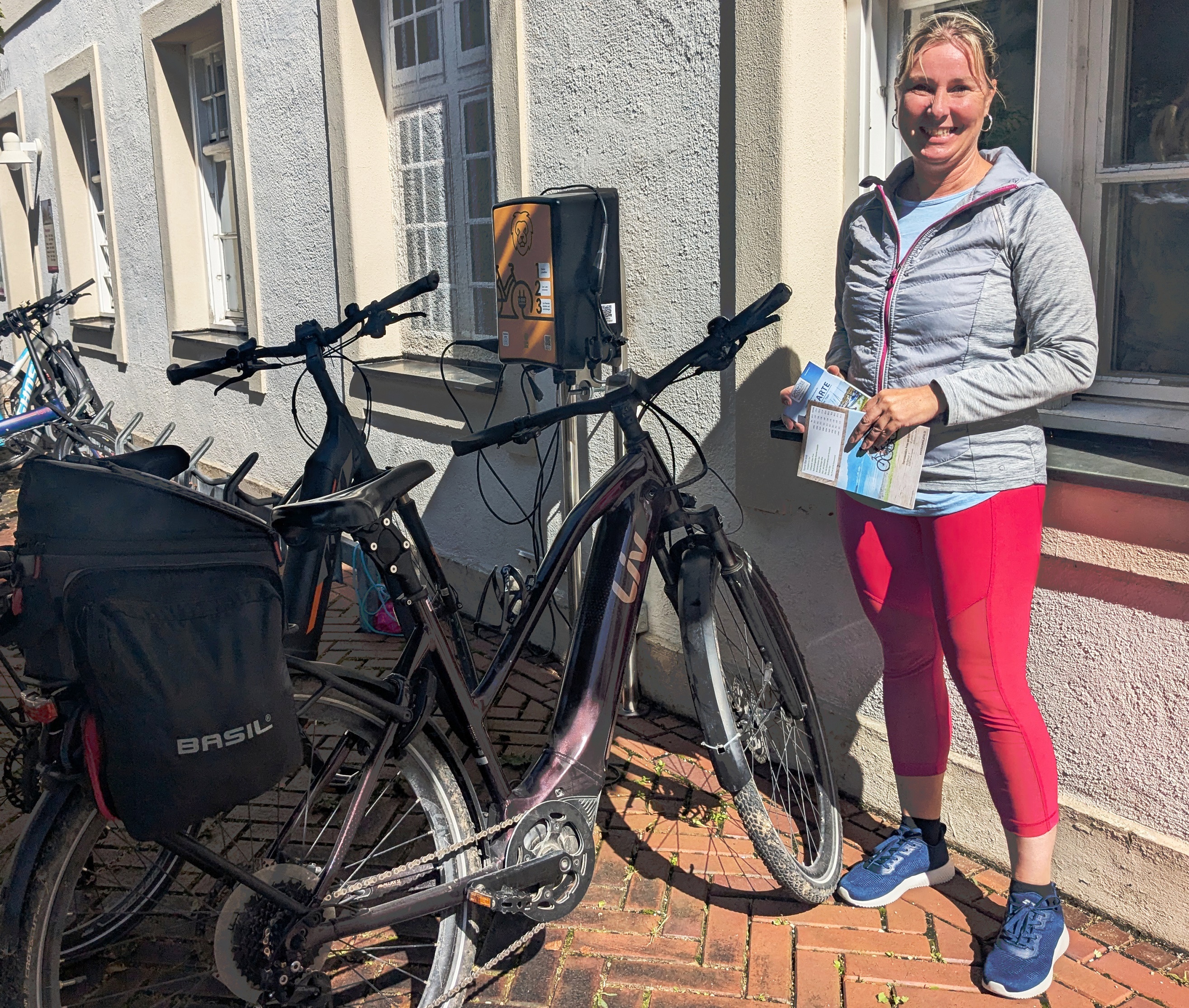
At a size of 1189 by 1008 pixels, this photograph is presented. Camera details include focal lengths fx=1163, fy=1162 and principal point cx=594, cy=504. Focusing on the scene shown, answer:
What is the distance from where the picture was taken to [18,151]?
11273 mm

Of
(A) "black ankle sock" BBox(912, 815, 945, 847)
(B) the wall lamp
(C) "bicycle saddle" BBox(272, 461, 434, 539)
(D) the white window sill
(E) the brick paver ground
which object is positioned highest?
(B) the wall lamp

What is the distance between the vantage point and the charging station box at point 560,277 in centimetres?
381

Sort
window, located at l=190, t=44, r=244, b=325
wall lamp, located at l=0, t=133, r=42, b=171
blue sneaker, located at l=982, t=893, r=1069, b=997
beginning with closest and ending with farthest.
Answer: blue sneaker, located at l=982, t=893, r=1069, b=997, window, located at l=190, t=44, r=244, b=325, wall lamp, located at l=0, t=133, r=42, b=171

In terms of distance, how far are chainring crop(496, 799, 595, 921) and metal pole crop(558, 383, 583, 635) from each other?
147 centimetres

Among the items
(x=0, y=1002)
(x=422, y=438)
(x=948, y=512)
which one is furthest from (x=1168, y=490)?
(x=422, y=438)

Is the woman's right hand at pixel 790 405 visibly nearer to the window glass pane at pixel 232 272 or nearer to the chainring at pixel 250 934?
the chainring at pixel 250 934

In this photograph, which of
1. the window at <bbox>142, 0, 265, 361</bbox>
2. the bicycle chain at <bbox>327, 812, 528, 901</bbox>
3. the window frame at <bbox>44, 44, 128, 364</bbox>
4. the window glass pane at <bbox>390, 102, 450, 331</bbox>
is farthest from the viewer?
the window frame at <bbox>44, 44, 128, 364</bbox>

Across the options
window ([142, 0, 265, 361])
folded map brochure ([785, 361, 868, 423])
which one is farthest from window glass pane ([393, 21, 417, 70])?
folded map brochure ([785, 361, 868, 423])

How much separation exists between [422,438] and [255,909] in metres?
3.50

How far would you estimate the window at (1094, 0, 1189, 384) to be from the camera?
2.69 meters

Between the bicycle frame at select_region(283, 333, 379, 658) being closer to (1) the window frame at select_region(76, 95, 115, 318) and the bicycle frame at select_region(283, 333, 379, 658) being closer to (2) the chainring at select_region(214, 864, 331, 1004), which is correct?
(2) the chainring at select_region(214, 864, 331, 1004)

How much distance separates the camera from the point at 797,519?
349cm

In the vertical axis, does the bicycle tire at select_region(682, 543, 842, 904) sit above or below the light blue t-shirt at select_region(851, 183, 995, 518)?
below

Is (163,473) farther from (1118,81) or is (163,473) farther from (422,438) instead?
(422,438)
